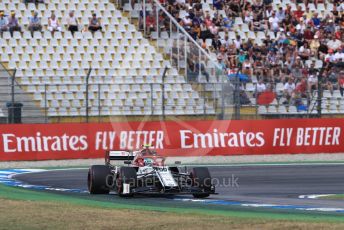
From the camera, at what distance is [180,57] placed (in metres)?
37.2

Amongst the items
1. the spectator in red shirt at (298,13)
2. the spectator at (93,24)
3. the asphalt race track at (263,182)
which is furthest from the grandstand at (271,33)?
the asphalt race track at (263,182)

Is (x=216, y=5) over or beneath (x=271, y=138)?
over

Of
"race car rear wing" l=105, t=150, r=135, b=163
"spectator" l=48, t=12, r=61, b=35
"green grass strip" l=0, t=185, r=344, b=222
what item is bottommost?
"green grass strip" l=0, t=185, r=344, b=222

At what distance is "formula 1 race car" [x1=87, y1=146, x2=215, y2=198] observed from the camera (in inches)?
779

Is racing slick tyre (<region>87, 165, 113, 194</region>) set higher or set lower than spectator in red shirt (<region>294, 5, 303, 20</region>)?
lower

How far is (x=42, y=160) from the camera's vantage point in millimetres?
32000

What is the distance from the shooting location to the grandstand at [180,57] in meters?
33.5

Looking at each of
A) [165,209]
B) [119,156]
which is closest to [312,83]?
[119,156]

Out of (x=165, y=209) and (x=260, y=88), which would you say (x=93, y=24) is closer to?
(x=260, y=88)

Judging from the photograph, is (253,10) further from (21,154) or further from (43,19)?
(21,154)

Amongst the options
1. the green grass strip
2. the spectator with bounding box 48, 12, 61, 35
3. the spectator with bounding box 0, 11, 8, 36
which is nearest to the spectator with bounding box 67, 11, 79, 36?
the spectator with bounding box 48, 12, 61, 35

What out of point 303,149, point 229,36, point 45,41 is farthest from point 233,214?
point 229,36

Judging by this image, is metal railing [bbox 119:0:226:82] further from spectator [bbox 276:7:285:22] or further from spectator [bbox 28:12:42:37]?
spectator [bbox 276:7:285:22]

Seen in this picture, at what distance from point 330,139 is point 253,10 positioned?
27.7 feet
